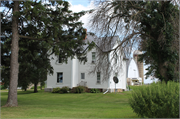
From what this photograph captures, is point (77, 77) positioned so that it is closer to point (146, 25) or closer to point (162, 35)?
point (146, 25)

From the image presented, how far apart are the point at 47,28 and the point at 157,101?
37.4 feet

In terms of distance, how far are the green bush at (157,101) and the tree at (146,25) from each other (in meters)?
5.97

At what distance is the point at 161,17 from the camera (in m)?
15.2

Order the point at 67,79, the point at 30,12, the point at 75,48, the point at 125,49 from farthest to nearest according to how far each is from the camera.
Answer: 1. the point at 67,79
2. the point at 75,48
3. the point at 30,12
4. the point at 125,49

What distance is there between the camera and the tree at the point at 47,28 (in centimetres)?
1547

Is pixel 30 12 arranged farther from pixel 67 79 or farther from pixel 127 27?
pixel 67 79

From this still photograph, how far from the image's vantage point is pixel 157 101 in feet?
24.9

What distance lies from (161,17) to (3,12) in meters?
13.3

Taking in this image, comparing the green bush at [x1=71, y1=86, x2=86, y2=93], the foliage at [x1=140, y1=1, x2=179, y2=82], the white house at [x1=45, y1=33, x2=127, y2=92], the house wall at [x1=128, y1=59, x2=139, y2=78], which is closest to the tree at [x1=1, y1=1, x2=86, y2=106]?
the foliage at [x1=140, y1=1, x2=179, y2=82]

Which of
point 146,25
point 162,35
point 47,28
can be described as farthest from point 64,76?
point 162,35

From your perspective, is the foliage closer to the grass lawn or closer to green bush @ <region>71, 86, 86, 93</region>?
the grass lawn

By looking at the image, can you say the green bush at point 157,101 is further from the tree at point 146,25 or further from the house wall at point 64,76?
the house wall at point 64,76

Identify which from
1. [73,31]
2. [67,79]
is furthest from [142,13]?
[67,79]

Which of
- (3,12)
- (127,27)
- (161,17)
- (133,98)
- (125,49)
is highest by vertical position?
(3,12)
